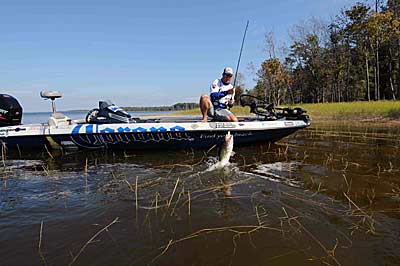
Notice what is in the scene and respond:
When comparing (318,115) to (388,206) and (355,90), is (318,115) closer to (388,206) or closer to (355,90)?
(388,206)

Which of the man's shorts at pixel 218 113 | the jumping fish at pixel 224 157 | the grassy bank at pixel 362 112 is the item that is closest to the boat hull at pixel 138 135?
the man's shorts at pixel 218 113

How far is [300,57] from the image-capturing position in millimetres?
44281

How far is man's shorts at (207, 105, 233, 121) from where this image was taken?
22.7ft

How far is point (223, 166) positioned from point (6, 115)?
6.06 m

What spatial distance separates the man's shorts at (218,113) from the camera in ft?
22.7

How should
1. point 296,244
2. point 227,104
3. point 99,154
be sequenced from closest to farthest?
point 296,244 → point 99,154 → point 227,104

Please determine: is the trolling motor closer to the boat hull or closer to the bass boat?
the bass boat

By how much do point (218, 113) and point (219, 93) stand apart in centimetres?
49

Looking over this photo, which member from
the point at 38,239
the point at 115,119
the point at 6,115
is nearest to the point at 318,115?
the point at 115,119

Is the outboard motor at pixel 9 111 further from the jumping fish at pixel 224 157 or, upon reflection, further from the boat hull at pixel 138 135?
the jumping fish at pixel 224 157

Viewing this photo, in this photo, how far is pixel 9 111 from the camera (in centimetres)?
763

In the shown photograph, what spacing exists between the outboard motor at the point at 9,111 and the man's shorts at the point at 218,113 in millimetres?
5262

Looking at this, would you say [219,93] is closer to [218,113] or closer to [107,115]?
[218,113]

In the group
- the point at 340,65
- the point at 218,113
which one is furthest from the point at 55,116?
the point at 340,65
